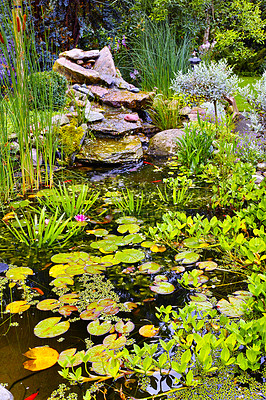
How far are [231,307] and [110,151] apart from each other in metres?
2.98

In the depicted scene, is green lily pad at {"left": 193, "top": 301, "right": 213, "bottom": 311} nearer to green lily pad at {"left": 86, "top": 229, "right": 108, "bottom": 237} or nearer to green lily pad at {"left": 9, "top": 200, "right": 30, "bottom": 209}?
green lily pad at {"left": 86, "top": 229, "right": 108, "bottom": 237}

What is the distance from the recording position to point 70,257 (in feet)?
6.77

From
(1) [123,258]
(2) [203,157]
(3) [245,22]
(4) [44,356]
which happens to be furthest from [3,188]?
(3) [245,22]

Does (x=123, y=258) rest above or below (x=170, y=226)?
below

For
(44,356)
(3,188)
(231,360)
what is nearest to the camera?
(231,360)

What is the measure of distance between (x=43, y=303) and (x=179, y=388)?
785 millimetres

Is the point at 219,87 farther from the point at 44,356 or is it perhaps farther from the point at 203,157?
the point at 44,356

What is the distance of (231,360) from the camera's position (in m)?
1.16

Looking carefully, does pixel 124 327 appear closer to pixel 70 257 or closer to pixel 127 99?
pixel 70 257

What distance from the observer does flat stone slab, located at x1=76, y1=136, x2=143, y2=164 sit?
4.12m

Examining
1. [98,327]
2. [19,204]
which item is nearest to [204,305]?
[98,327]

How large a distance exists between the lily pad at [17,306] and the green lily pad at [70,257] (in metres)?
0.38

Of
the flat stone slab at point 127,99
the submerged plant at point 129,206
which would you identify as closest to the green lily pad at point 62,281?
the submerged plant at point 129,206

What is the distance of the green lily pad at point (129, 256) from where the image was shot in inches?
79.5
